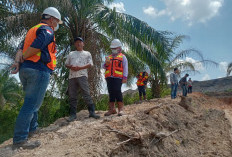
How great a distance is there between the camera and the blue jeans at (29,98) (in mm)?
2570

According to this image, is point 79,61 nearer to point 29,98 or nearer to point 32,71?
point 32,71

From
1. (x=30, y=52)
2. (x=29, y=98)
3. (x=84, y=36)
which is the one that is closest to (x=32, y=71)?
(x=30, y=52)

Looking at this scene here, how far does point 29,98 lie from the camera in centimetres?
262

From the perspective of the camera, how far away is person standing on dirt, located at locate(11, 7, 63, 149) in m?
2.59

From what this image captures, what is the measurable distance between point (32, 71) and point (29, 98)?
34 cm

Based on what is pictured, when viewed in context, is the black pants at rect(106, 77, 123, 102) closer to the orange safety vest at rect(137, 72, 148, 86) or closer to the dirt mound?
the dirt mound

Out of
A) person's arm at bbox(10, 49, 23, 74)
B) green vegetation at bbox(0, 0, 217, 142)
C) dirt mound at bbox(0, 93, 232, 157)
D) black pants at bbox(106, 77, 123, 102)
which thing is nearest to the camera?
dirt mound at bbox(0, 93, 232, 157)

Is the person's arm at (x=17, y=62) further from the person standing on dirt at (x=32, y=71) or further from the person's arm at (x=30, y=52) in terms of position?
the person's arm at (x=30, y=52)

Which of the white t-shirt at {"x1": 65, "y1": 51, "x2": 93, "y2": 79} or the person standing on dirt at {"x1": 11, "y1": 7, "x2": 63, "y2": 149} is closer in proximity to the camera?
the person standing on dirt at {"x1": 11, "y1": 7, "x2": 63, "y2": 149}

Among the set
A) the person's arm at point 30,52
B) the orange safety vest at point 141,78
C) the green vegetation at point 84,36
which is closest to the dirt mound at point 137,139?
the person's arm at point 30,52

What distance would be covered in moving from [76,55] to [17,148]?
2.08 metres

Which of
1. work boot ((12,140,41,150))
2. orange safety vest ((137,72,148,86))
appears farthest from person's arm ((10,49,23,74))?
orange safety vest ((137,72,148,86))

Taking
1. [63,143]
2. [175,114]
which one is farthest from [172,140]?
[63,143]

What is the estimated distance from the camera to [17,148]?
2562mm
